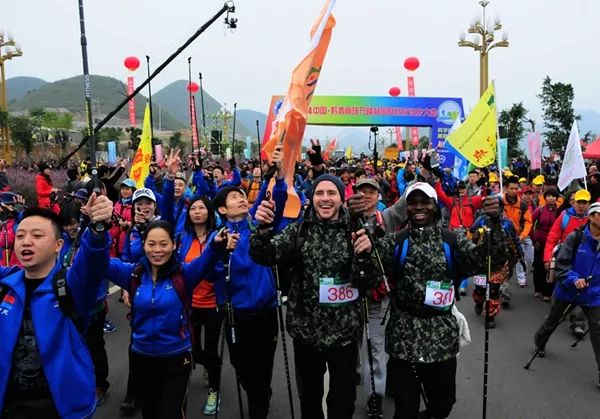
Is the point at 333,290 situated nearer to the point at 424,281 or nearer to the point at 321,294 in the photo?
the point at 321,294

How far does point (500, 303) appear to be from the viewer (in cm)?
757

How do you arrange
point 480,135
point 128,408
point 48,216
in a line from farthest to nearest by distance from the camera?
point 480,135 < point 128,408 < point 48,216

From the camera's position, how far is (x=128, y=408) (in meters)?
4.41

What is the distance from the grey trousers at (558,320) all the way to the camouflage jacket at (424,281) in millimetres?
2445

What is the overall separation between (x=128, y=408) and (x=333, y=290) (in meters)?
2.51

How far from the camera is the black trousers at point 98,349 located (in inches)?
177

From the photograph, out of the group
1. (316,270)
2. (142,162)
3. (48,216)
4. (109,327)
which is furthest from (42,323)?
(142,162)

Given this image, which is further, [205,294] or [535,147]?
[535,147]

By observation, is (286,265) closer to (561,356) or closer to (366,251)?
(366,251)

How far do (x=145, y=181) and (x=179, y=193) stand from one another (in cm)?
140

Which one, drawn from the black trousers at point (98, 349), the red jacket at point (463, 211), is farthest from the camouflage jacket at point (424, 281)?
the red jacket at point (463, 211)

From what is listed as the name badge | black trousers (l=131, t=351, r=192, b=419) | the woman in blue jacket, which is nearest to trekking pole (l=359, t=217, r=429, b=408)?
the name badge

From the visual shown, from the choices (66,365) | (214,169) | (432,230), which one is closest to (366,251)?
(432,230)

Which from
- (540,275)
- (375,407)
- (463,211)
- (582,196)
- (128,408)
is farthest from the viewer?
(463,211)
